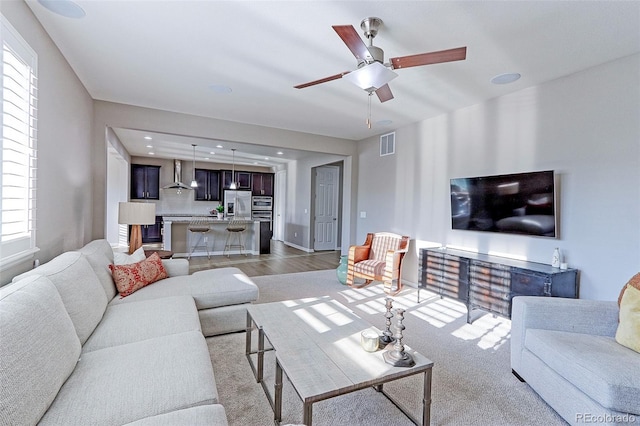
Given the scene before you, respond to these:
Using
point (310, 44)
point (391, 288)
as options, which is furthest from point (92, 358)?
point (391, 288)

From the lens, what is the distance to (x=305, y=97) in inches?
149

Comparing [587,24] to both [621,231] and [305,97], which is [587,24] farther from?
[305,97]

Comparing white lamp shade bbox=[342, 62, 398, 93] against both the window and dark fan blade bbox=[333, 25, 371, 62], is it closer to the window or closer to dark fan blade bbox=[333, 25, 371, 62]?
dark fan blade bbox=[333, 25, 371, 62]

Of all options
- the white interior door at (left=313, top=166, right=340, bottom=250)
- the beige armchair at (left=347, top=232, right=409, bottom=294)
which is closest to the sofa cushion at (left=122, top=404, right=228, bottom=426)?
the beige armchair at (left=347, top=232, right=409, bottom=294)

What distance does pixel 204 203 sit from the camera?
9609 mm

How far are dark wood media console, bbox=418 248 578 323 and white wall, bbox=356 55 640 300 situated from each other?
10.4 inches

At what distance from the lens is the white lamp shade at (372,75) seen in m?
2.08

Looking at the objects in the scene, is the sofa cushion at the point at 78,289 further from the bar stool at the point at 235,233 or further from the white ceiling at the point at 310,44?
the bar stool at the point at 235,233

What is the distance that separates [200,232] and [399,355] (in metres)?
6.20

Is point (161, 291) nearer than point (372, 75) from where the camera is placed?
No

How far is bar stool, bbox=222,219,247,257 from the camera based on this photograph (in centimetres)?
701

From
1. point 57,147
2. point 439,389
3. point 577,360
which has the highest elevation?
point 57,147

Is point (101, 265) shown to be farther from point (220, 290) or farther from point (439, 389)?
point (439, 389)

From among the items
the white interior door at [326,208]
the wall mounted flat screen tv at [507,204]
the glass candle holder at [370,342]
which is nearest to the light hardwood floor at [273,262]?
the white interior door at [326,208]
